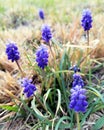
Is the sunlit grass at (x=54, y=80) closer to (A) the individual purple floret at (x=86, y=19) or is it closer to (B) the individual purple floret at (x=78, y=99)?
(A) the individual purple floret at (x=86, y=19)

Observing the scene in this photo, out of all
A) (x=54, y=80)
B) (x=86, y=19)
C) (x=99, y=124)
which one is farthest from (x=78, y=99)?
(x=86, y=19)

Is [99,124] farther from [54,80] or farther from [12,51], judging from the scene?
[12,51]

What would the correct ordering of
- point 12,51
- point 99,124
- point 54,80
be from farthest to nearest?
point 54,80, point 12,51, point 99,124

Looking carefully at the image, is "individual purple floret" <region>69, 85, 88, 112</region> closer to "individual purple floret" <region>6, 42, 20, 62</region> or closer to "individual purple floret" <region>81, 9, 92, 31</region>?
"individual purple floret" <region>6, 42, 20, 62</region>

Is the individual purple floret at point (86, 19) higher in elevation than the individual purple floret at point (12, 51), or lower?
higher

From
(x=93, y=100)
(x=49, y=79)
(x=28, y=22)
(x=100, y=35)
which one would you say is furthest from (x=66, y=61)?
(x=28, y=22)

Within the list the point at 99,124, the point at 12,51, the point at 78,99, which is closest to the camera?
the point at 78,99

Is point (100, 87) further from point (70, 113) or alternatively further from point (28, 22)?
point (28, 22)

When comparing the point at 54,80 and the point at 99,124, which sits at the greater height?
the point at 54,80

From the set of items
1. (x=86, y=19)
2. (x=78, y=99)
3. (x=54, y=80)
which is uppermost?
(x=86, y=19)

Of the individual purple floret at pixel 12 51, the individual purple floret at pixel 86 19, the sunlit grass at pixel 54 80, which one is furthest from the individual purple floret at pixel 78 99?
the individual purple floret at pixel 86 19

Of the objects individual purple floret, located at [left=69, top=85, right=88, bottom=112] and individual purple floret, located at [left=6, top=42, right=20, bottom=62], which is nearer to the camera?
individual purple floret, located at [left=69, top=85, right=88, bottom=112]

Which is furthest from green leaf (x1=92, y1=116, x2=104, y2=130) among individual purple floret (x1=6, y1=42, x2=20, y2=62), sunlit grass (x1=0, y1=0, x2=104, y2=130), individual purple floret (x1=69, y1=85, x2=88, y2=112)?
individual purple floret (x1=6, y1=42, x2=20, y2=62)
